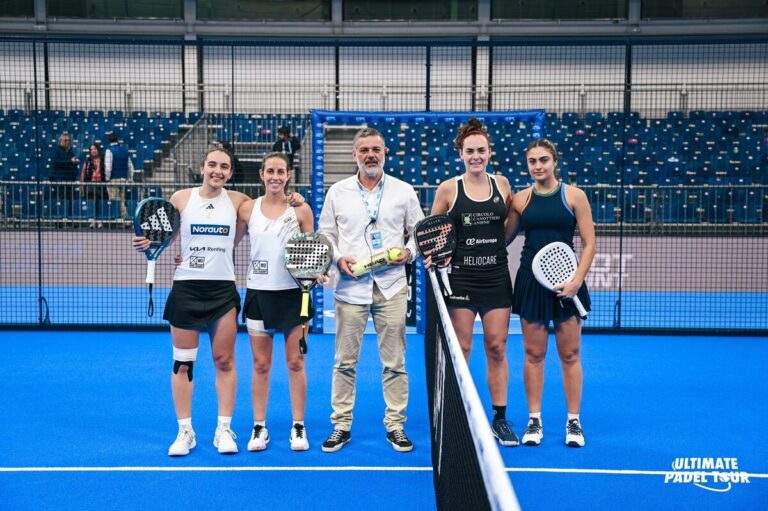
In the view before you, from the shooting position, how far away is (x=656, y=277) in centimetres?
1137

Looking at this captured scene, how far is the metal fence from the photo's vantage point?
34.0ft

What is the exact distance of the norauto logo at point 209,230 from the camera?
5.00m

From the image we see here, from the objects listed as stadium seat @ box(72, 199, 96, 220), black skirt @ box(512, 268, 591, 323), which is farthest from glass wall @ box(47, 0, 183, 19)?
black skirt @ box(512, 268, 591, 323)

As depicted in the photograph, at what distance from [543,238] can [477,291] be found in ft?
1.76

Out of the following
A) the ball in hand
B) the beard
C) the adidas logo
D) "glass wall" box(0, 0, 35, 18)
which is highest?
"glass wall" box(0, 0, 35, 18)

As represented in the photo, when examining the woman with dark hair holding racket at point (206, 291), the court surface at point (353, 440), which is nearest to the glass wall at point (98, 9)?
the court surface at point (353, 440)

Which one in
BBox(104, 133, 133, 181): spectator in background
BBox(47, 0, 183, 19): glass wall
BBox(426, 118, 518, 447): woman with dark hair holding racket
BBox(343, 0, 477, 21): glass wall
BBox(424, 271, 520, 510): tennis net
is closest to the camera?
BBox(424, 271, 520, 510): tennis net

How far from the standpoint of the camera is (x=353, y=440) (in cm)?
543

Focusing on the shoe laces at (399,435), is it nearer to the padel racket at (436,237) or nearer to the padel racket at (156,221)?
the padel racket at (436,237)

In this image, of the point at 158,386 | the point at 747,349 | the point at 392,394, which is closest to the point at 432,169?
the point at 747,349

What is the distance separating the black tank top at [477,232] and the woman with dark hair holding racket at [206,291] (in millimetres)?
1426

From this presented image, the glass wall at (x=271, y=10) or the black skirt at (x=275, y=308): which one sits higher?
the glass wall at (x=271, y=10)

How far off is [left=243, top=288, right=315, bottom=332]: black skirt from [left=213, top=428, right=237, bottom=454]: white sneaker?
709 mm

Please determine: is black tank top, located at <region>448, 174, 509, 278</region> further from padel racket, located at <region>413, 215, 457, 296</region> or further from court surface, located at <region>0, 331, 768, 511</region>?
court surface, located at <region>0, 331, 768, 511</region>
